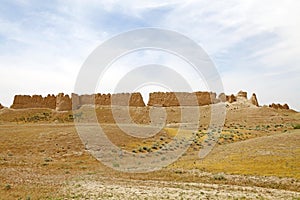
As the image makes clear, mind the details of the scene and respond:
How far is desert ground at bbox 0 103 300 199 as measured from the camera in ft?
45.4

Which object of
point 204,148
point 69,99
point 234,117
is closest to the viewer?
point 204,148

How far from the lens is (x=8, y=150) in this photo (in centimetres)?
2814

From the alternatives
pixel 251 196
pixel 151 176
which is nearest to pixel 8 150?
pixel 151 176

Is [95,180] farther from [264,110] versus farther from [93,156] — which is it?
[264,110]

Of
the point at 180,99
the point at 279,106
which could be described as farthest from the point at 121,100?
the point at 279,106

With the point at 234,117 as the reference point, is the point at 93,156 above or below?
below

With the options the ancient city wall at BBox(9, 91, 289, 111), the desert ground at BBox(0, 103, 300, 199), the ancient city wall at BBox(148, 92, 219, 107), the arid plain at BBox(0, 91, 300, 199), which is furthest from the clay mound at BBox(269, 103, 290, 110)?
the desert ground at BBox(0, 103, 300, 199)

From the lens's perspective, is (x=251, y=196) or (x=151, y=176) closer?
(x=251, y=196)

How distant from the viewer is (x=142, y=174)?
1953 cm

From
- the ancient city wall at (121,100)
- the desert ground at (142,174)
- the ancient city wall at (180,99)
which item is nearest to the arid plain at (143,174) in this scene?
the desert ground at (142,174)

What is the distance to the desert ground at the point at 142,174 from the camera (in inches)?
545

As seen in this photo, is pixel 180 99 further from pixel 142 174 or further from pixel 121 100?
pixel 142 174

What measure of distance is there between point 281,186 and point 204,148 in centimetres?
1624

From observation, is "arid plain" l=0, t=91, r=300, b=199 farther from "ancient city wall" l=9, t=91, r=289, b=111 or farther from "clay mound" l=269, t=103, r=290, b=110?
"clay mound" l=269, t=103, r=290, b=110
